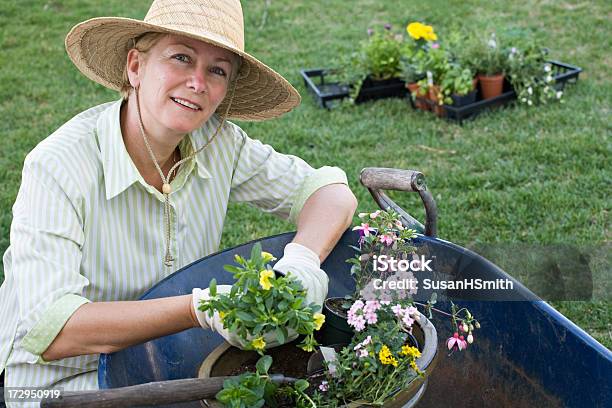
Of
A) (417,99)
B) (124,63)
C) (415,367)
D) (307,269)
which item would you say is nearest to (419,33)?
(417,99)

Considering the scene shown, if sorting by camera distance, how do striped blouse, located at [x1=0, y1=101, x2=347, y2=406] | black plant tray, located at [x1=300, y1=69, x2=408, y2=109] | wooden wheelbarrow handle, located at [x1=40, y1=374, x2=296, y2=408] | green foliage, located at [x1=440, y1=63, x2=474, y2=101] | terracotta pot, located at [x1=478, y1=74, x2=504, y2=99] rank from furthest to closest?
black plant tray, located at [x1=300, y1=69, x2=408, y2=109], terracotta pot, located at [x1=478, y1=74, x2=504, y2=99], green foliage, located at [x1=440, y1=63, x2=474, y2=101], striped blouse, located at [x1=0, y1=101, x2=347, y2=406], wooden wheelbarrow handle, located at [x1=40, y1=374, x2=296, y2=408]

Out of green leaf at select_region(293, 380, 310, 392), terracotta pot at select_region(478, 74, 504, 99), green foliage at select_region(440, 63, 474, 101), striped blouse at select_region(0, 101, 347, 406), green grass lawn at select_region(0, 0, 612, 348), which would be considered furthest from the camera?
terracotta pot at select_region(478, 74, 504, 99)

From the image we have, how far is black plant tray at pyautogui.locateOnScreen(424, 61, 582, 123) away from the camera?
4.11 metres

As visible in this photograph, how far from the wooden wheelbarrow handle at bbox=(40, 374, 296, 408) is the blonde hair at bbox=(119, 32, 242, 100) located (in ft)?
2.60

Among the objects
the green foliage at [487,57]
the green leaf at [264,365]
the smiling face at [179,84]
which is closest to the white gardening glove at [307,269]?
the green leaf at [264,365]

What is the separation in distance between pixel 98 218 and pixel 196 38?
0.43 meters

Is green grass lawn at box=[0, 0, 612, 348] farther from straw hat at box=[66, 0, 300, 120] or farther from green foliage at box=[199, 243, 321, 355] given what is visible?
green foliage at box=[199, 243, 321, 355]

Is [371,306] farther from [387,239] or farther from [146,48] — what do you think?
[146,48]

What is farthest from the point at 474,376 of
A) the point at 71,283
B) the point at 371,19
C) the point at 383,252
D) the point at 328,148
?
the point at 371,19

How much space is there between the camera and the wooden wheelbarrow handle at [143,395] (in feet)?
3.89

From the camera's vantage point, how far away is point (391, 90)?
451cm

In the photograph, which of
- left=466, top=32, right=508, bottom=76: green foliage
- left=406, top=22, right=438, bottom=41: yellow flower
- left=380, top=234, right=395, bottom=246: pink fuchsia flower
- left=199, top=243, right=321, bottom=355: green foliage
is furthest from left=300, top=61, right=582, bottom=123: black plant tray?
left=199, top=243, right=321, bottom=355: green foliage

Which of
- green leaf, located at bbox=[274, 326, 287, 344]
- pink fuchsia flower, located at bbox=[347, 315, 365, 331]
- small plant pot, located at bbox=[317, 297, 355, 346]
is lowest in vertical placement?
small plant pot, located at bbox=[317, 297, 355, 346]

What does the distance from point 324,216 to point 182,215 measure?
330mm
